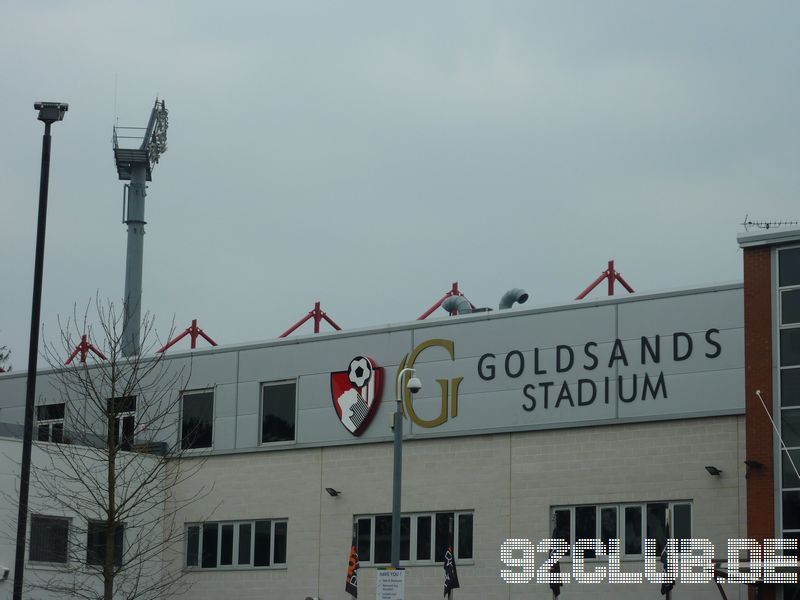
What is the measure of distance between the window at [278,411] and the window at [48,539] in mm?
5916

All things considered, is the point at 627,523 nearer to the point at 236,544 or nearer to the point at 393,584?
the point at 393,584

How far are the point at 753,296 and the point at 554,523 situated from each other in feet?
24.9

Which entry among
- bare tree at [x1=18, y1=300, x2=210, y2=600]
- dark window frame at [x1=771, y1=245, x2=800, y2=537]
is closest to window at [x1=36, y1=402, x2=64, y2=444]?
bare tree at [x1=18, y1=300, x2=210, y2=600]

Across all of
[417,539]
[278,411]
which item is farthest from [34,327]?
[278,411]

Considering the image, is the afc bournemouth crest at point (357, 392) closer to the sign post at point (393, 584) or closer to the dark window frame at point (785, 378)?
the sign post at point (393, 584)

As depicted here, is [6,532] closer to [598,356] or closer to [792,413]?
[598,356]

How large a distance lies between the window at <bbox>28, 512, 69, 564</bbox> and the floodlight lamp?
14774 mm

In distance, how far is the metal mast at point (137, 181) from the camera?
54.4m

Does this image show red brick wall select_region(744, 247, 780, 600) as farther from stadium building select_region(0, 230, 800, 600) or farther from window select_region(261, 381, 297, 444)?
Result: window select_region(261, 381, 297, 444)

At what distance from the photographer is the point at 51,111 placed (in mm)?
25453

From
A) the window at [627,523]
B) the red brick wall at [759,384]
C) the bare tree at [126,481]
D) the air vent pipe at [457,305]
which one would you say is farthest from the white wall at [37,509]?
the red brick wall at [759,384]

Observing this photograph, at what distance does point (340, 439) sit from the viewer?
3741cm

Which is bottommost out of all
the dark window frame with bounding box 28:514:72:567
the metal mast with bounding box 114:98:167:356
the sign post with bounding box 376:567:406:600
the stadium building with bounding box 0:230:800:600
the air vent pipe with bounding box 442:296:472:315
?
the sign post with bounding box 376:567:406:600

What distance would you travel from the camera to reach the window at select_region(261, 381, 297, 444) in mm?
38625
